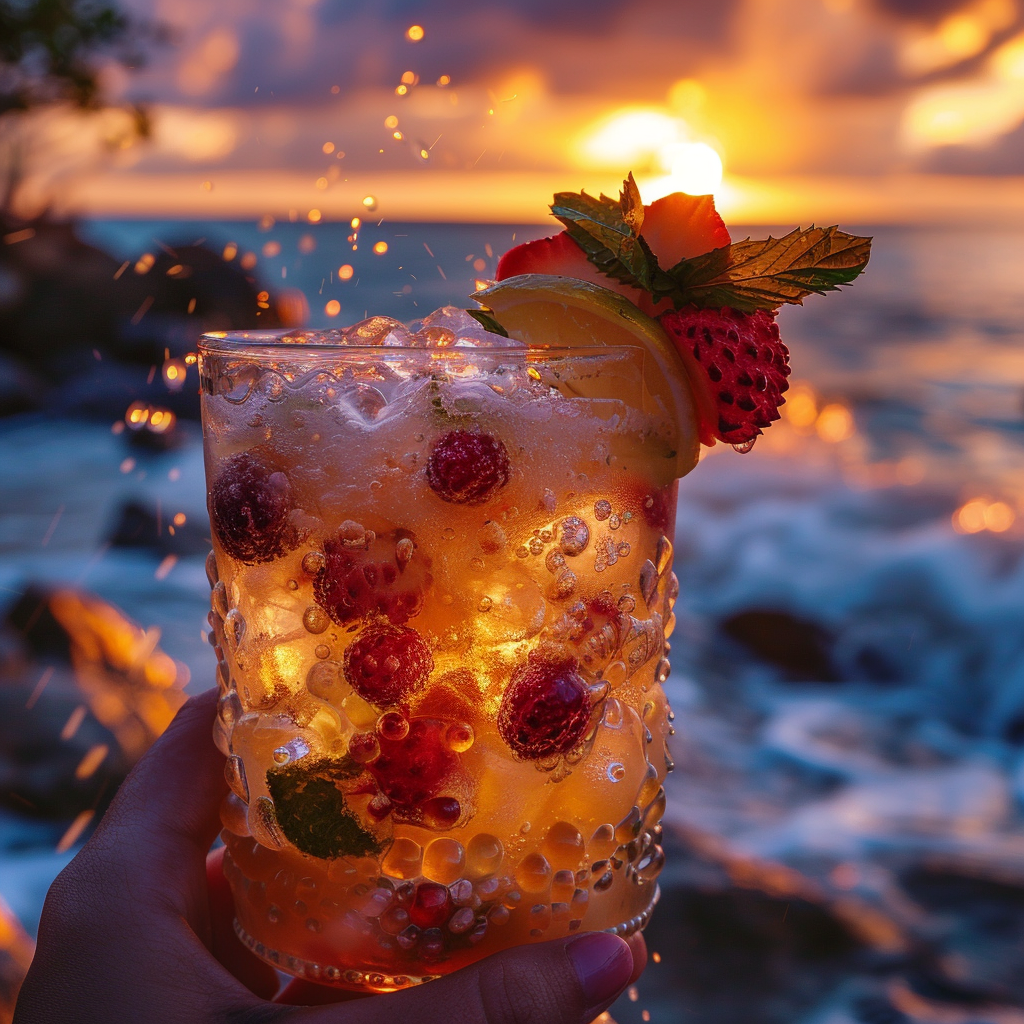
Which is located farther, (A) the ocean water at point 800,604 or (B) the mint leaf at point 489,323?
(A) the ocean water at point 800,604

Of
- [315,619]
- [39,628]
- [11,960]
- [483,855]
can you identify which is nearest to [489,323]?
[315,619]

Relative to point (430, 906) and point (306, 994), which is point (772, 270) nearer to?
point (430, 906)

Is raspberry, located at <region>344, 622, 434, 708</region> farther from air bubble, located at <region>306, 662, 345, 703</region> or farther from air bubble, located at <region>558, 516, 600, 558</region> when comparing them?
air bubble, located at <region>558, 516, 600, 558</region>

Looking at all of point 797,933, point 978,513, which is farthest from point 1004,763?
point 978,513

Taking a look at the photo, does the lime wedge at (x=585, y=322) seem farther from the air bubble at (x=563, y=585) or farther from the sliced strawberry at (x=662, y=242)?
the air bubble at (x=563, y=585)

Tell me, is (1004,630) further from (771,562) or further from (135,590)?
(135,590)

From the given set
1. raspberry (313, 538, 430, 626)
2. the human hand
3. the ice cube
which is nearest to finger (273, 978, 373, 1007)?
the human hand

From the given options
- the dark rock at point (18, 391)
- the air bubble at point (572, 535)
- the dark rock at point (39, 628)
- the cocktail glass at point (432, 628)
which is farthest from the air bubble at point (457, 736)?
the dark rock at point (18, 391)
